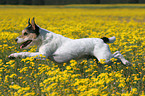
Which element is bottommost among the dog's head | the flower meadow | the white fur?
the flower meadow

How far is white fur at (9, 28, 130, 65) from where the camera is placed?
441 centimetres

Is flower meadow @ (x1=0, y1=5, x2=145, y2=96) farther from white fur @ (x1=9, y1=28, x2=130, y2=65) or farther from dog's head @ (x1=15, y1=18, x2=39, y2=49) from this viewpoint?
dog's head @ (x1=15, y1=18, x2=39, y2=49)

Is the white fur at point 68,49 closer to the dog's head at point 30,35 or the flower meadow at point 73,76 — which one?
the dog's head at point 30,35

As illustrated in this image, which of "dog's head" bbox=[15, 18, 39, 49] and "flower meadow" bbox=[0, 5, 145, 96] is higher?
"dog's head" bbox=[15, 18, 39, 49]

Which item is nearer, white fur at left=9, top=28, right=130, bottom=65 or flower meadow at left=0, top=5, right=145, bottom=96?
flower meadow at left=0, top=5, right=145, bottom=96

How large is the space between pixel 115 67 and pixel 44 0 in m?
61.5

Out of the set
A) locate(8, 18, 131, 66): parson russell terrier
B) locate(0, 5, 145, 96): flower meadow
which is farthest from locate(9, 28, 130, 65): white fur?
locate(0, 5, 145, 96): flower meadow

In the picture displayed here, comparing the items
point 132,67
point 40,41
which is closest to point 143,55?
point 132,67

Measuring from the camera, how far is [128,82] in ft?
12.5

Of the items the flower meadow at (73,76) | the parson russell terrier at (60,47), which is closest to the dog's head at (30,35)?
the parson russell terrier at (60,47)

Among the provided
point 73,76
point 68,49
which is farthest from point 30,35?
point 73,76

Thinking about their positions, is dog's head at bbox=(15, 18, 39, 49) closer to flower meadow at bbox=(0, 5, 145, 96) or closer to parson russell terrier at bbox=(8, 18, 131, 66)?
parson russell terrier at bbox=(8, 18, 131, 66)

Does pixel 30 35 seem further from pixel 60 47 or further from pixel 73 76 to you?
pixel 73 76

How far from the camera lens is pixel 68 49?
4.47 m
